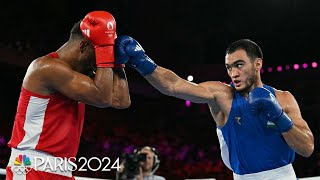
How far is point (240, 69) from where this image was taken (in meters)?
3.03

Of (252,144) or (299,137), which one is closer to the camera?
(299,137)

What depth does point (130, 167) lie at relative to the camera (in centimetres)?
198

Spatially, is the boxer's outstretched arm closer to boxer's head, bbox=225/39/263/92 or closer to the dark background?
boxer's head, bbox=225/39/263/92

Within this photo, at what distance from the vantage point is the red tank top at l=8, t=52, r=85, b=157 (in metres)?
2.59

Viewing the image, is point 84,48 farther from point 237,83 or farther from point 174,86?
point 237,83

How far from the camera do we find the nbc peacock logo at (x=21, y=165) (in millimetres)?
2545

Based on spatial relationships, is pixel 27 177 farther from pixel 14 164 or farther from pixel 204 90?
pixel 204 90

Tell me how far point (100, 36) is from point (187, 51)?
9.26 m

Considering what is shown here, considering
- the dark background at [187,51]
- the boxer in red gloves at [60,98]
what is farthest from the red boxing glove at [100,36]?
the dark background at [187,51]

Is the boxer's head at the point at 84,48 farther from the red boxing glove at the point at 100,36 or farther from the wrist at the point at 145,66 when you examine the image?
the wrist at the point at 145,66

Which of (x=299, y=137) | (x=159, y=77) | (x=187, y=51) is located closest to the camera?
(x=299, y=137)

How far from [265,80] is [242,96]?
28.0ft

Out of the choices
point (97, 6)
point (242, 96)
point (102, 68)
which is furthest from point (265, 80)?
point (102, 68)

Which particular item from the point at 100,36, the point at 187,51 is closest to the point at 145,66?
the point at 100,36
